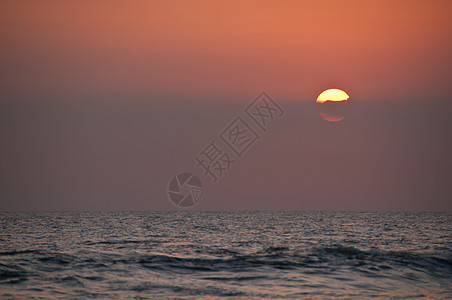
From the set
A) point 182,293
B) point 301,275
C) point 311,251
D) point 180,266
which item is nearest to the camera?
point 182,293

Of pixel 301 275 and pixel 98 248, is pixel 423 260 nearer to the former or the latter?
pixel 301 275

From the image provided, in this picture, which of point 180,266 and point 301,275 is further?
point 180,266

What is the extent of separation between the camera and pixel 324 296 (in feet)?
54.5

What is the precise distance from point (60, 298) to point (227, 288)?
614cm

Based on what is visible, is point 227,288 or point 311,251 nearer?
point 227,288

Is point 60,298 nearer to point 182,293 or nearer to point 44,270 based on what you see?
point 182,293

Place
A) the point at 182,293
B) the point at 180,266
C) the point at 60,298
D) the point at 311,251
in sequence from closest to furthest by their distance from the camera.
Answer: the point at 60,298 < the point at 182,293 < the point at 180,266 < the point at 311,251

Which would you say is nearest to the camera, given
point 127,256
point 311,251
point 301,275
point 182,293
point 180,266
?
point 182,293

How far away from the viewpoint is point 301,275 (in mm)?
21094

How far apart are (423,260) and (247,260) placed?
10.1 meters

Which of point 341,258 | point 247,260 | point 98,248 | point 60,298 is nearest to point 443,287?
point 341,258

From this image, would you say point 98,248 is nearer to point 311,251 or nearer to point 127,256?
point 127,256

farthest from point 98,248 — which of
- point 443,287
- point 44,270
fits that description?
point 443,287

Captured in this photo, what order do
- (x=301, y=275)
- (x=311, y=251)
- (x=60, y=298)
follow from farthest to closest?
(x=311, y=251) → (x=301, y=275) → (x=60, y=298)
